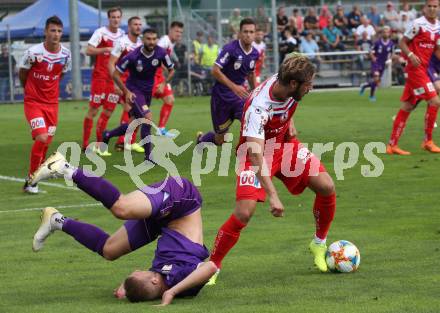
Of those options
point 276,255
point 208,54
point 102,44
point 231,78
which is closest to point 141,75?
point 231,78

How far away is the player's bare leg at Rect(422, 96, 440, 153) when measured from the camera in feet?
56.8

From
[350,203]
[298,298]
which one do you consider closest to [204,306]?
[298,298]

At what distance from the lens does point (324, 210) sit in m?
9.17

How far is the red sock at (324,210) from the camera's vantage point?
30.1 feet

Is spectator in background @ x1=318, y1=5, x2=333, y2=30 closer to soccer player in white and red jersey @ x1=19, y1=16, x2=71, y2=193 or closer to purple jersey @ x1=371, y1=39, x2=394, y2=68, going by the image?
purple jersey @ x1=371, y1=39, x2=394, y2=68

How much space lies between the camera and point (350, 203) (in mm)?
12688

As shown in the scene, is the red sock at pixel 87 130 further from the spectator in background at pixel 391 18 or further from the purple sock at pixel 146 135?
the spectator in background at pixel 391 18

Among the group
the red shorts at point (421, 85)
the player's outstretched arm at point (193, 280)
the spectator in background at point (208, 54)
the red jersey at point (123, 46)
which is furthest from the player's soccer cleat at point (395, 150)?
the spectator in background at point (208, 54)

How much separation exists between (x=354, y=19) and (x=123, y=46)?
2293 cm

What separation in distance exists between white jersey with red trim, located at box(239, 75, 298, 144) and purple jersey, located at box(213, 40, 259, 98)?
749 centimetres

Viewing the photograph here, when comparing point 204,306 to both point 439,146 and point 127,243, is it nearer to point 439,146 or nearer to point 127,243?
point 127,243

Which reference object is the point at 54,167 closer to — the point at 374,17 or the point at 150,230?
the point at 150,230

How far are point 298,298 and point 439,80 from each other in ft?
35.2

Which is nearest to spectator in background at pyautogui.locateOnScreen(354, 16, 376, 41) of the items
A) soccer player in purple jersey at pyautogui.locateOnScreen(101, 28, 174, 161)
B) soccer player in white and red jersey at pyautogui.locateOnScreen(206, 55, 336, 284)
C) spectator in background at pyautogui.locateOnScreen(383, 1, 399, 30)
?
spectator in background at pyautogui.locateOnScreen(383, 1, 399, 30)
